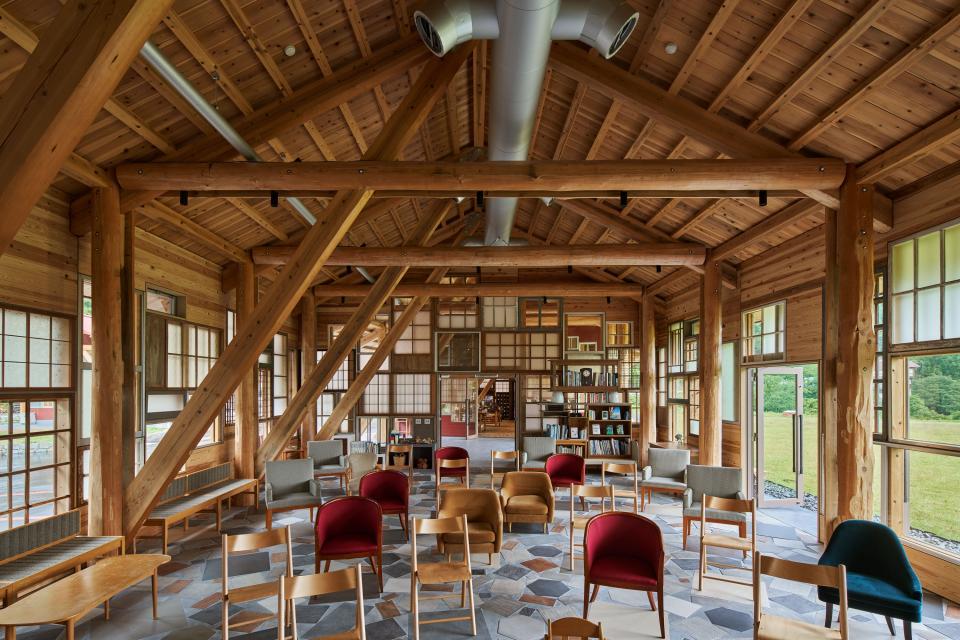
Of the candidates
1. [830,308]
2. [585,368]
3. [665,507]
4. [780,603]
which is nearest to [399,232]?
[585,368]

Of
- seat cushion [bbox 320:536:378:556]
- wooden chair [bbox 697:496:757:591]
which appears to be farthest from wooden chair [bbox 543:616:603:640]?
wooden chair [bbox 697:496:757:591]

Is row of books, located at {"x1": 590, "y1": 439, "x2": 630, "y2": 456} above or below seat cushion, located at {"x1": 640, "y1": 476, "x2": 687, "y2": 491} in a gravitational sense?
below

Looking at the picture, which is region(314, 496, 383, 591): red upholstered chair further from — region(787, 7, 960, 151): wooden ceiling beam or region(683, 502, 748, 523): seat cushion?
region(787, 7, 960, 151): wooden ceiling beam

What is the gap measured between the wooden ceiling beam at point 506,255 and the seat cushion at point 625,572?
5356mm

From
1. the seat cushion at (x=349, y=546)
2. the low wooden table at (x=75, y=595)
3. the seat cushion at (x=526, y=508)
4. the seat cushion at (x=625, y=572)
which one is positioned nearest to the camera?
the low wooden table at (x=75, y=595)

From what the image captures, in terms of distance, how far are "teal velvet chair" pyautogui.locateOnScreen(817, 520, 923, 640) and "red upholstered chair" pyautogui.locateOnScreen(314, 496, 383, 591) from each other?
3.90m

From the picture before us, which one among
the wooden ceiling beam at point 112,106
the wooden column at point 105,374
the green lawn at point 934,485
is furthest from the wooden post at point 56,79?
the green lawn at point 934,485

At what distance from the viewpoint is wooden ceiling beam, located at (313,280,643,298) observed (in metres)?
12.0

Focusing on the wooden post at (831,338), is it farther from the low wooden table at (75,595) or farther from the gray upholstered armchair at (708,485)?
the low wooden table at (75,595)

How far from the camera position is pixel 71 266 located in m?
6.34

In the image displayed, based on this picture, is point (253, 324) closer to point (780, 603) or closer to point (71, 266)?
point (71, 266)

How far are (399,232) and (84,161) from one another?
728 centimetres

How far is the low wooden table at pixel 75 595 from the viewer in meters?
3.64

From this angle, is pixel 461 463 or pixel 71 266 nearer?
pixel 71 266
